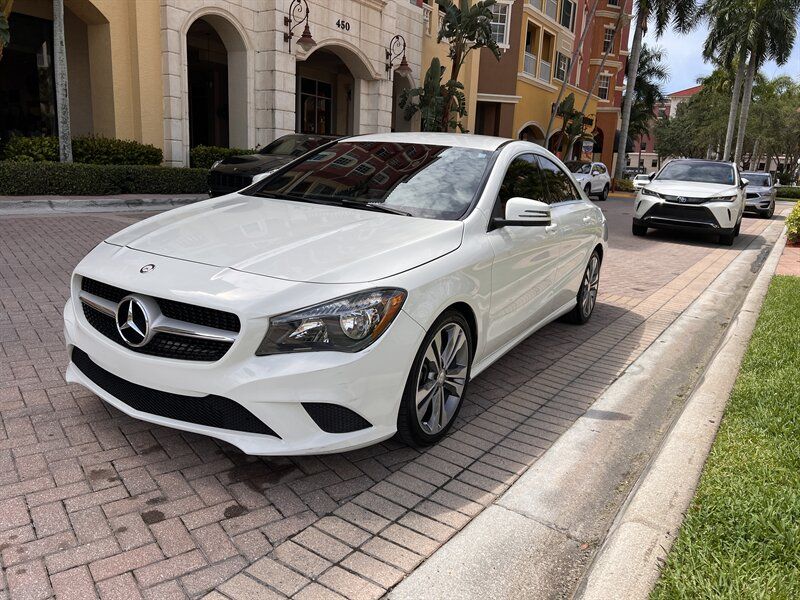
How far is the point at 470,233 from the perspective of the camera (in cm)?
383

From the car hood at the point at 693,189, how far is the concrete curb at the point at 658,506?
31.9ft

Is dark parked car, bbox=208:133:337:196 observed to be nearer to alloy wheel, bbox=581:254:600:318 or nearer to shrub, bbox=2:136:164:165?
shrub, bbox=2:136:164:165

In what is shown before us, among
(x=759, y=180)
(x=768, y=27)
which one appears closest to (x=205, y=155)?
(x=759, y=180)

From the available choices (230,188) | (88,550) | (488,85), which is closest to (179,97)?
(230,188)

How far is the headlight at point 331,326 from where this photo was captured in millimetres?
2852

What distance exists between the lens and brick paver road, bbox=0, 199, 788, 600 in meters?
2.48

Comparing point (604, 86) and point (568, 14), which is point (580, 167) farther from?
point (604, 86)

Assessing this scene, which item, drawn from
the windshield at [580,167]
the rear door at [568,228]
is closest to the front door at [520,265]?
the rear door at [568,228]

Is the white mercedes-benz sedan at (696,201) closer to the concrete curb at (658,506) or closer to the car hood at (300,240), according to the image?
the concrete curb at (658,506)

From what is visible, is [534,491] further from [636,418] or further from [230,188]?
[230,188]

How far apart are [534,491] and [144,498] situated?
6.09ft

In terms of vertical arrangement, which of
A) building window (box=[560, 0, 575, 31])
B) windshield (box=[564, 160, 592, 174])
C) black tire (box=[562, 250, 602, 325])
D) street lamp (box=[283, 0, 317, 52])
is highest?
building window (box=[560, 0, 575, 31])

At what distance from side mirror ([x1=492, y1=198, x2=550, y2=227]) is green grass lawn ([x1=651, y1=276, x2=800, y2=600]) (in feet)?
5.39

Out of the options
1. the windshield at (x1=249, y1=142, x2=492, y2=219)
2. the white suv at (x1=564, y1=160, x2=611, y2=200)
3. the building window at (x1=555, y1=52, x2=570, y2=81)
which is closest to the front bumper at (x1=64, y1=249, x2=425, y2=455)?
the windshield at (x1=249, y1=142, x2=492, y2=219)
